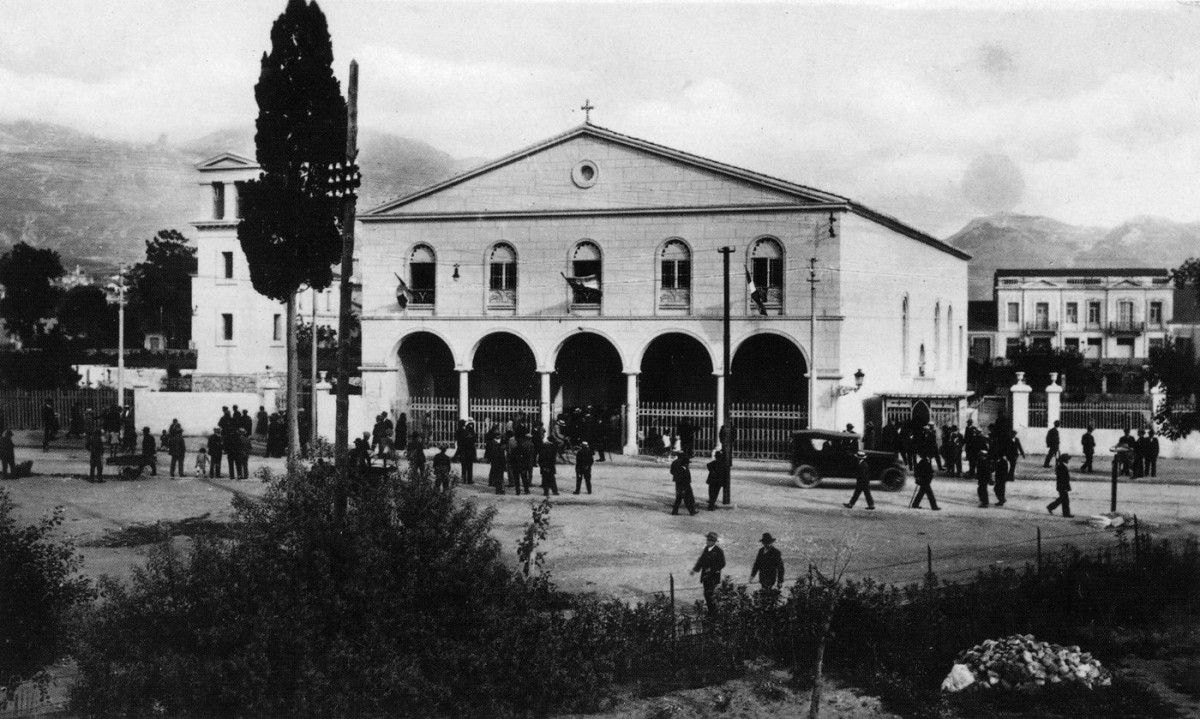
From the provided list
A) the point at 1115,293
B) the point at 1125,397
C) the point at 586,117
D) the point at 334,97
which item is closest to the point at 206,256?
the point at 586,117

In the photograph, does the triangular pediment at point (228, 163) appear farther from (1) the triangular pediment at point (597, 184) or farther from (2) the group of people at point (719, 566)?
(2) the group of people at point (719, 566)

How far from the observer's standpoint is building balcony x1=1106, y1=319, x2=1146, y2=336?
51.9 metres

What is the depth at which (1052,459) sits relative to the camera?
2686 cm

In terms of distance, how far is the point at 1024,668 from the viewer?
32.6ft

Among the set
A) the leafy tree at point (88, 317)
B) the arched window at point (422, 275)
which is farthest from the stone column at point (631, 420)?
the leafy tree at point (88, 317)

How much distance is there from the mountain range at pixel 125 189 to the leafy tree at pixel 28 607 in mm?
6787

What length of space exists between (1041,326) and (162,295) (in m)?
55.6

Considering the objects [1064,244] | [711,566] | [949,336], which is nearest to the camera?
[711,566]

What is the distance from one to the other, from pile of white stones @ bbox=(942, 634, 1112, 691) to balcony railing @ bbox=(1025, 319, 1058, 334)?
49.4 metres

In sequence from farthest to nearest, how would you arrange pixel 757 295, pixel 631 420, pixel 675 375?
pixel 675 375
pixel 631 420
pixel 757 295

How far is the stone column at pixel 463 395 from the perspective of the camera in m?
30.3

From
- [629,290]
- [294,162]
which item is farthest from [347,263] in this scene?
[629,290]

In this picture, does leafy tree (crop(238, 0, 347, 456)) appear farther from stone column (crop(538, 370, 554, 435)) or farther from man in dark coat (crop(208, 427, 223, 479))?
stone column (crop(538, 370, 554, 435))

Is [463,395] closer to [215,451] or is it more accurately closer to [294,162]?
[215,451]
